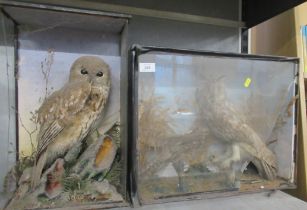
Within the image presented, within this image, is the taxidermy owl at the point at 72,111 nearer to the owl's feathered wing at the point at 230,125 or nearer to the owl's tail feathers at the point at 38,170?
the owl's tail feathers at the point at 38,170

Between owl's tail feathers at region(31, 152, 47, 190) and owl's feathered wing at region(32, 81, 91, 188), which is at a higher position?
owl's feathered wing at region(32, 81, 91, 188)

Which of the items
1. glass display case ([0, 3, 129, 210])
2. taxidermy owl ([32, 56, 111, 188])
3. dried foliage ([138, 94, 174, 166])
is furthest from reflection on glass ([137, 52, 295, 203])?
taxidermy owl ([32, 56, 111, 188])

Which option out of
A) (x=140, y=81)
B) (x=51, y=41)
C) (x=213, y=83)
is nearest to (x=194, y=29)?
(x=213, y=83)

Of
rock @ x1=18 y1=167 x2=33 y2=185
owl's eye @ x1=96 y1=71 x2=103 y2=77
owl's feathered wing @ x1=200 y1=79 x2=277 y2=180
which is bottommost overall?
rock @ x1=18 y1=167 x2=33 y2=185

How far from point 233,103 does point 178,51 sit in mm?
314

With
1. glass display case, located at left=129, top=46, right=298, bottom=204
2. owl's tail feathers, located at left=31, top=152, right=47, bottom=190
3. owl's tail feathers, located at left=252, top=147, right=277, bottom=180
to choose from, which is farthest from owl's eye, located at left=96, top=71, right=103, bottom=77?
owl's tail feathers, located at left=252, top=147, right=277, bottom=180

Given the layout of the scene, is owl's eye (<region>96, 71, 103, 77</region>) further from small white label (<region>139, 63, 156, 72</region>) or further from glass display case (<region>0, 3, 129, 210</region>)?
small white label (<region>139, 63, 156, 72</region>)

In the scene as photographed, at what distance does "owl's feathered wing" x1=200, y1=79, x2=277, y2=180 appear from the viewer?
91 centimetres

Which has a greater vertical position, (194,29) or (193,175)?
(194,29)

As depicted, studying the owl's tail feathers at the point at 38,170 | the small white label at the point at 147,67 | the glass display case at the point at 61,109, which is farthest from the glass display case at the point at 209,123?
the owl's tail feathers at the point at 38,170

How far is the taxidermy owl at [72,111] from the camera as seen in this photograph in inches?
33.7

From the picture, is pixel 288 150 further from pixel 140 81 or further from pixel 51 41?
pixel 51 41

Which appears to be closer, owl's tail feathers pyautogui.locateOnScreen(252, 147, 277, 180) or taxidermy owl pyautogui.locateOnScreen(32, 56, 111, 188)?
taxidermy owl pyautogui.locateOnScreen(32, 56, 111, 188)

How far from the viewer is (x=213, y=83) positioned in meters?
0.91
